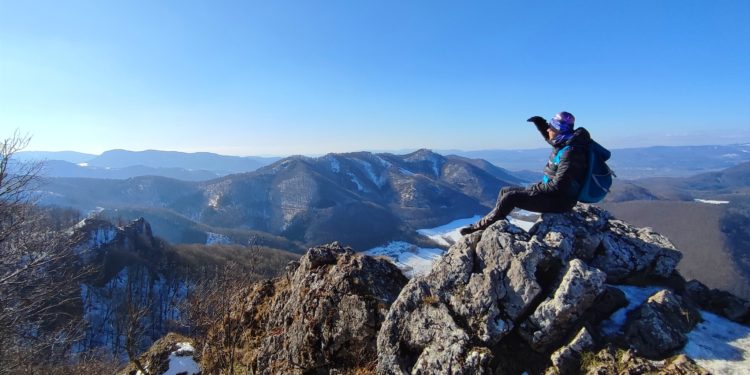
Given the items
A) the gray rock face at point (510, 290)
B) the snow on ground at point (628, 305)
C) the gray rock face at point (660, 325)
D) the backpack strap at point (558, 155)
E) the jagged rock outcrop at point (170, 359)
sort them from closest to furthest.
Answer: the gray rock face at point (660, 325) → the snow on ground at point (628, 305) → the gray rock face at point (510, 290) → the backpack strap at point (558, 155) → the jagged rock outcrop at point (170, 359)

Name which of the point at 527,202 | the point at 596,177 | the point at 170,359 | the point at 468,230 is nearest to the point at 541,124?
the point at 596,177

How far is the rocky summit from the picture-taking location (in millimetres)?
8859

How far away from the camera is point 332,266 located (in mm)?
15688

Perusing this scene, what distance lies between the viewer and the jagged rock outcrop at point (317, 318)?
12.6 metres

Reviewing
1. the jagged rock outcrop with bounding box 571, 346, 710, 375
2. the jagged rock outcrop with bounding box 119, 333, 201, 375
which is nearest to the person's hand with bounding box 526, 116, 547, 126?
the jagged rock outcrop with bounding box 571, 346, 710, 375

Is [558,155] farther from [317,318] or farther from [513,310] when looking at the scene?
[317,318]

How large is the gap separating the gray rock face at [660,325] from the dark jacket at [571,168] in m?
3.33

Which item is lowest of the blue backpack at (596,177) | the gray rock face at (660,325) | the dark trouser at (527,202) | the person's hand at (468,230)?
the gray rock face at (660,325)

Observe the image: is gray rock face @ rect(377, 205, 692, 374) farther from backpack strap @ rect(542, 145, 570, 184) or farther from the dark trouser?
backpack strap @ rect(542, 145, 570, 184)

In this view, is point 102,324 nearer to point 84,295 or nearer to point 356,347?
point 84,295

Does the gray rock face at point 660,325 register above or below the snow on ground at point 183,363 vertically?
above

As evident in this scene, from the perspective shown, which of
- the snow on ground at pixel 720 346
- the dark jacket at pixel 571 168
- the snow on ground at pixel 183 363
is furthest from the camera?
the snow on ground at pixel 183 363

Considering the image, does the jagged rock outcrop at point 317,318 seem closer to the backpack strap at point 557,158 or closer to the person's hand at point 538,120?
the backpack strap at point 557,158

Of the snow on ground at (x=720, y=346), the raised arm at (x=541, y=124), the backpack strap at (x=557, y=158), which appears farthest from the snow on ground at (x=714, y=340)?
the raised arm at (x=541, y=124)
